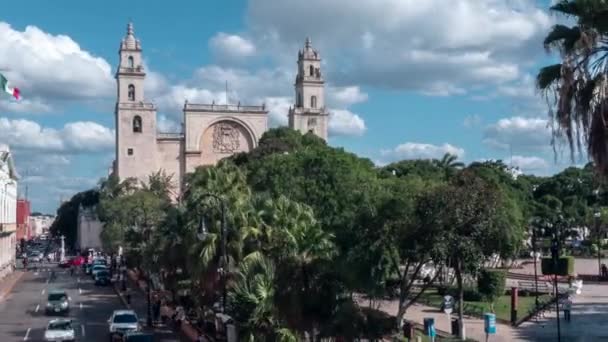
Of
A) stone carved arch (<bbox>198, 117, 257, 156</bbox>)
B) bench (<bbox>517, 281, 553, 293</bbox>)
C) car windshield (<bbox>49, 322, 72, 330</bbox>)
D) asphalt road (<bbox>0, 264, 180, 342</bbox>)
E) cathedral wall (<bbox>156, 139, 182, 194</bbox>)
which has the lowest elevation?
asphalt road (<bbox>0, 264, 180, 342</bbox>)

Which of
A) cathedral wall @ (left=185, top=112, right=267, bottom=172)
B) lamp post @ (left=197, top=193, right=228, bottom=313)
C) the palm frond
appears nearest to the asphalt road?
lamp post @ (left=197, top=193, right=228, bottom=313)

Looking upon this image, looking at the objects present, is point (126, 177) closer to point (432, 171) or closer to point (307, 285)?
point (432, 171)

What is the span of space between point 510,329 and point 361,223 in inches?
447

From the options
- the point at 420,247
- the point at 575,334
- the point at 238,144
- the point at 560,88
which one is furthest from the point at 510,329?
the point at 238,144

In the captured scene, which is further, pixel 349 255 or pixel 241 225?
pixel 241 225

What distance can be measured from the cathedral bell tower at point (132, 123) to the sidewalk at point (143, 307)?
100 ft

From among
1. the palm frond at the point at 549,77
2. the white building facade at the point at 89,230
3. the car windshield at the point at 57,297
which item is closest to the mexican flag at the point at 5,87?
the car windshield at the point at 57,297

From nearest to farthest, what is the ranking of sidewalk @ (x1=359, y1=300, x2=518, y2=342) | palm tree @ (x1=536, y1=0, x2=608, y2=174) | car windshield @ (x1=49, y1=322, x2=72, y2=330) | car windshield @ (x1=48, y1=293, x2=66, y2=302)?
palm tree @ (x1=536, y1=0, x2=608, y2=174)
sidewalk @ (x1=359, y1=300, x2=518, y2=342)
car windshield @ (x1=49, y1=322, x2=72, y2=330)
car windshield @ (x1=48, y1=293, x2=66, y2=302)

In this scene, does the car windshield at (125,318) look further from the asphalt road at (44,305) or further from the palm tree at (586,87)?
the palm tree at (586,87)

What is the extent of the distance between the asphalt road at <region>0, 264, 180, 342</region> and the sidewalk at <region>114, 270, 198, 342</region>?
70 centimetres

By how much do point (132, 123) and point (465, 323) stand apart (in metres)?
69.6

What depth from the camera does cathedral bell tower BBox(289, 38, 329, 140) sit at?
4031 inches

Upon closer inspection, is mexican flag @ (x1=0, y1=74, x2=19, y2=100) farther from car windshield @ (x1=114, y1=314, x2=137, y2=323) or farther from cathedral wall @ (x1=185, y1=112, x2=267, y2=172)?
cathedral wall @ (x1=185, y1=112, x2=267, y2=172)

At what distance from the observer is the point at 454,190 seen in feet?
77.6
